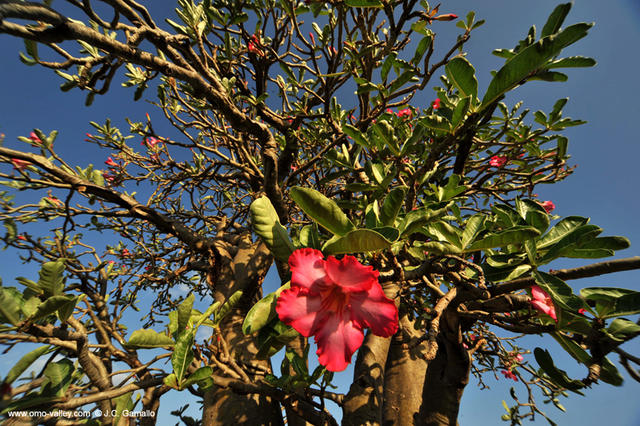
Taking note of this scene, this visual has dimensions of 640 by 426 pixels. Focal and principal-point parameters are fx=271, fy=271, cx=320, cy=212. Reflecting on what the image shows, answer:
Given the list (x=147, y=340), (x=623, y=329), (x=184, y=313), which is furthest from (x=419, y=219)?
(x=147, y=340)

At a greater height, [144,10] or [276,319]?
[144,10]

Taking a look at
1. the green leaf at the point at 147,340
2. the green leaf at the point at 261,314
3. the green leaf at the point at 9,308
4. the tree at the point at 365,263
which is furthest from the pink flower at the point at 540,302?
the green leaf at the point at 9,308

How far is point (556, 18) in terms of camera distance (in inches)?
28.8

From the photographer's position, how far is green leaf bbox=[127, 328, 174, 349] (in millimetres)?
988

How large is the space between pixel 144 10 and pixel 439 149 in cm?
137

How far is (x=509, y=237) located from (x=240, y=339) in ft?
7.40

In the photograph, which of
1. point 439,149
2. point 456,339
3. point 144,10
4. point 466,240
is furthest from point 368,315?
point 144,10

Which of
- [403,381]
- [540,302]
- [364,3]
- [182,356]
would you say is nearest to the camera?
[540,302]

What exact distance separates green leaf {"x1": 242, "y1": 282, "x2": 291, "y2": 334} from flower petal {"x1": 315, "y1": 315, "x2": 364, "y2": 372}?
16cm

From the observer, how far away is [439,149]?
0.94 m

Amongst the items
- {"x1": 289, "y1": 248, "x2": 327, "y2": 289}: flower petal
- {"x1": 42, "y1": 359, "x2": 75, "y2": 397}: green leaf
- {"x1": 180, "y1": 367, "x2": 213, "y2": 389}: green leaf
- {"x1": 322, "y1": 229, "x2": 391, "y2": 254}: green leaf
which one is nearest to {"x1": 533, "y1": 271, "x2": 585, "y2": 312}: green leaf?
{"x1": 322, "y1": 229, "x2": 391, "y2": 254}: green leaf

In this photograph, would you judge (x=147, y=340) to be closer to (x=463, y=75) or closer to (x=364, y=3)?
(x=463, y=75)

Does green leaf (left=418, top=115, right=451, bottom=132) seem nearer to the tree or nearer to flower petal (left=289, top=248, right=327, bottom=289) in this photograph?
the tree

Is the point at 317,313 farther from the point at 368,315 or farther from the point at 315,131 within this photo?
the point at 315,131
